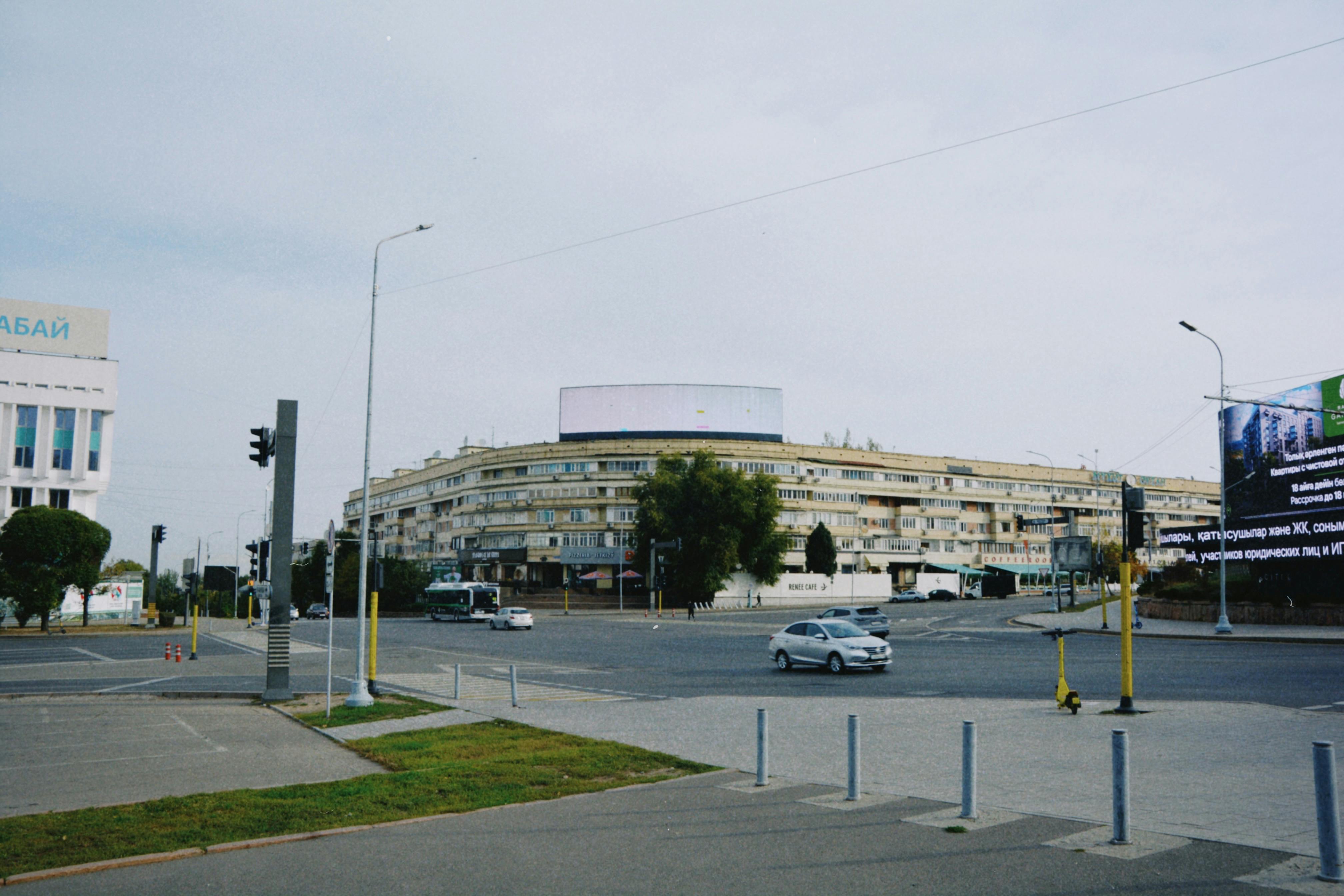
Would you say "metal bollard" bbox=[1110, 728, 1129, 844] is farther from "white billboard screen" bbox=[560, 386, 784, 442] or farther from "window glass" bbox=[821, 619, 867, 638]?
"white billboard screen" bbox=[560, 386, 784, 442]

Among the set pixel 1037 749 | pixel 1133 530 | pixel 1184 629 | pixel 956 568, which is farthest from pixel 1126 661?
pixel 956 568

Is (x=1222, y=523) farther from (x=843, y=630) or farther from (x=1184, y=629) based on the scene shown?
(x=843, y=630)

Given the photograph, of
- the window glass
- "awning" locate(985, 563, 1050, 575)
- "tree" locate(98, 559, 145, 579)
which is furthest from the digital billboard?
"tree" locate(98, 559, 145, 579)

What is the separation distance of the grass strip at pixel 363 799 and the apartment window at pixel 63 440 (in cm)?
6846

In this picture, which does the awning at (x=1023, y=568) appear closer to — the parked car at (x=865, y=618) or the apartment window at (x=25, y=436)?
the parked car at (x=865, y=618)

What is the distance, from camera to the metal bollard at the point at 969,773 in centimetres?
852

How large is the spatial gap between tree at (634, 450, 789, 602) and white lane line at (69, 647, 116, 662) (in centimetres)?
4788

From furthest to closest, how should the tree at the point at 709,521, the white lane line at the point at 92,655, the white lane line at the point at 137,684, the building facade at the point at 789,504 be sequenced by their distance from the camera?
the building facade at the point at 789,504 → the tree at the point at 709,521 → the white lane line at the point at 92,655 → the white lane line at the point at 137,684

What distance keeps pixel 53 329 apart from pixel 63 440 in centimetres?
802

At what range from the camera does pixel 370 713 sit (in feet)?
56.3

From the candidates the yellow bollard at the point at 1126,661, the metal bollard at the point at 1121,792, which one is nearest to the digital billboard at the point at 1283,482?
the yellow bollard at the point at 1126,661

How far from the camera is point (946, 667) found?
26656 mm

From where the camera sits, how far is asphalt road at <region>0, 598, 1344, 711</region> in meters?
21.0

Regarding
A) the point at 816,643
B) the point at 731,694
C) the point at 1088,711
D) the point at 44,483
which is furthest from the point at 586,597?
the point at 1088,711
